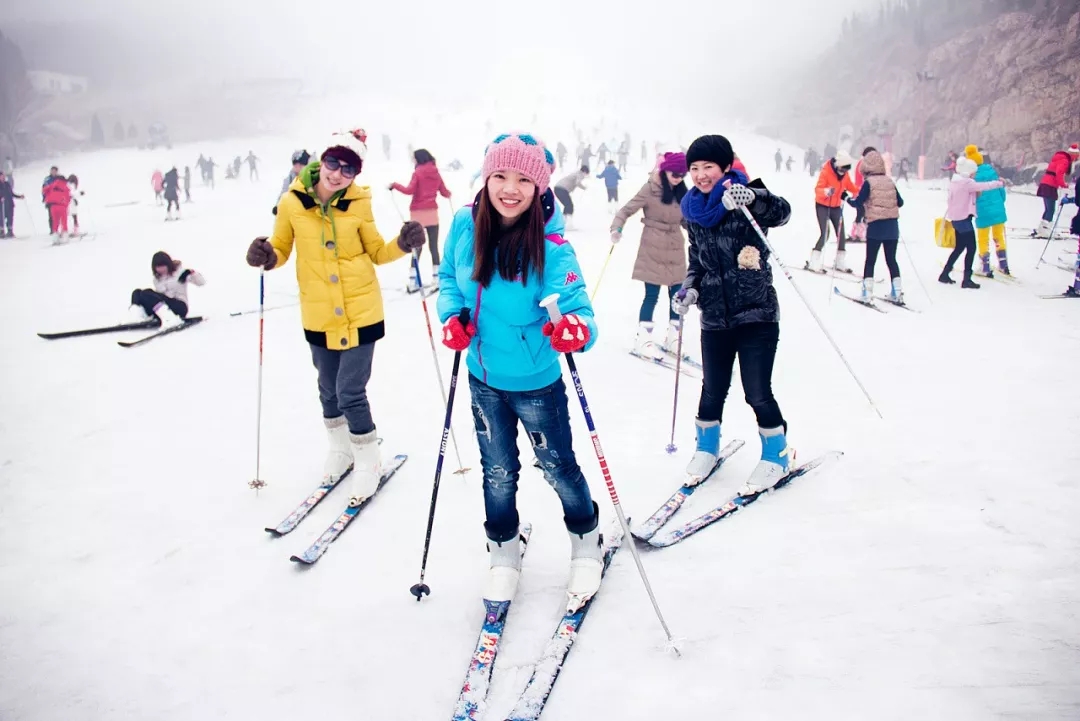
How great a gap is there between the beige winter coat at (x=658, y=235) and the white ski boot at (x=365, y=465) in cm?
348

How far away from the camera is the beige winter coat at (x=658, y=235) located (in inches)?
247

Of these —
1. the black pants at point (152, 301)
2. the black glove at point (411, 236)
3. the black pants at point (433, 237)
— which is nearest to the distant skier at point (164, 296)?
the black pants at point (152, 301)

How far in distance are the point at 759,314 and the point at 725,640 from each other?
1.84 m

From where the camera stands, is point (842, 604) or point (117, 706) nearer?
point (117, 706)

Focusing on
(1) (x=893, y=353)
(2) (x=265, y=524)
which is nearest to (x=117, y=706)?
(2) (x=265, y=524)

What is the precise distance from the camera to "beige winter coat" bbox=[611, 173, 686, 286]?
6281 mm

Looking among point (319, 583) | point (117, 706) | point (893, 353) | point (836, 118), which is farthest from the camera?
point (836, 118)

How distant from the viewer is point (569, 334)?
7.85ft

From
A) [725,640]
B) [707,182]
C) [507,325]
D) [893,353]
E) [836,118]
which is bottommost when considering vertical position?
[725,640]

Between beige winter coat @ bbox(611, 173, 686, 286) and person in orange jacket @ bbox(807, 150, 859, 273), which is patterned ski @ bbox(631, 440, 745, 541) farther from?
person in orange jacket @ bbox(807, 150, 859, 273)

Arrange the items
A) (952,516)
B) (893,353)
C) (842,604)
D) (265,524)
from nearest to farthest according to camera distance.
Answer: (842,604)
(952,516)
(265,524)
(893,353)

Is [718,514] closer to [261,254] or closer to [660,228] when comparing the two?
Result: [261,254]

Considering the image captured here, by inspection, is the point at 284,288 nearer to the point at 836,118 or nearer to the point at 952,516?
the point at 952,516

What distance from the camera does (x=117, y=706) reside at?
247cm
